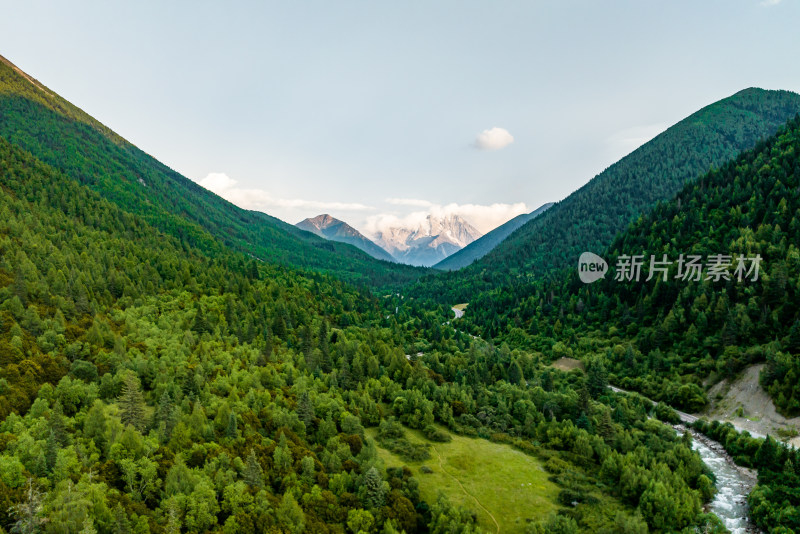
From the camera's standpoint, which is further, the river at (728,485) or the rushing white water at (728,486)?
the river at (728,485)

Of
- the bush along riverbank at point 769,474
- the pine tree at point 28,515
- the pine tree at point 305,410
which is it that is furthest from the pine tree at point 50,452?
the bush along riverbank at point 769,474

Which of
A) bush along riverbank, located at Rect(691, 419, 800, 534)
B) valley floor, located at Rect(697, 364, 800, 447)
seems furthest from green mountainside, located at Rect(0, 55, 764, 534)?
valley floor, located at Rect(697, 364, 800, 447)

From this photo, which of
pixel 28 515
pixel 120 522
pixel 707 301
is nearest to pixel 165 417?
pixel 120 522

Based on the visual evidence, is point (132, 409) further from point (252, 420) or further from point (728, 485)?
point (728, 485)

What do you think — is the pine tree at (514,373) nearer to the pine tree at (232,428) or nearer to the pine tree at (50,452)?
the pine tree at (232,428)

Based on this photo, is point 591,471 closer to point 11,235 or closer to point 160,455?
point 160,455

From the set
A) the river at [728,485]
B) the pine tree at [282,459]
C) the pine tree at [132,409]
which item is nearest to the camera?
the river at [728,485]

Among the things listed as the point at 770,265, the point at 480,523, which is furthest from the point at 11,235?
the point at 770,265
